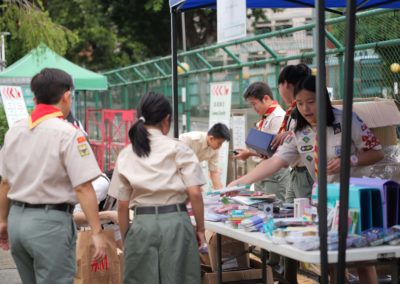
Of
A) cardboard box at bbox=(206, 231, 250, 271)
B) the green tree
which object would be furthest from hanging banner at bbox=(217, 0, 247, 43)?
the green tree

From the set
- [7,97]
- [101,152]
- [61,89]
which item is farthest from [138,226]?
[101,152]

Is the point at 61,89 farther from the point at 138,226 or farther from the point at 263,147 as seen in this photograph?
the point at 263,147

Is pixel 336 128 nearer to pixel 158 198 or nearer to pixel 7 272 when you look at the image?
pixel 158 198

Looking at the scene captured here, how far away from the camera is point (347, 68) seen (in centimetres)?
413

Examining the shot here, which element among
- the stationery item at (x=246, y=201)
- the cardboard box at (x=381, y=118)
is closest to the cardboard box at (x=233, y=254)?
the stationery item at (x=246, y=201)

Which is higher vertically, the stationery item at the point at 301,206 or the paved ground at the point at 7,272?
the stationery item at the point at 301,206

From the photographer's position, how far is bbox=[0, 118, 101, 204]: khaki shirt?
437 cm

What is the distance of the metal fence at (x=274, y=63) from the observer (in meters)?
8.12

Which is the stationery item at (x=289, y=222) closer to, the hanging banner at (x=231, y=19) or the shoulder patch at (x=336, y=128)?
the shoulder patch at (x=336, y=128)

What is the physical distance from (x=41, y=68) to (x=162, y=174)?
12.1 meters

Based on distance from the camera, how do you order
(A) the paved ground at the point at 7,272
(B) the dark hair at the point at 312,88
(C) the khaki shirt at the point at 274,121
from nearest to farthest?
1. (B) the dark hair at the point at 312,88
2. (C) the khaki shirt at the point at 274,121
3. (A) the paved ground at the point at 7,272

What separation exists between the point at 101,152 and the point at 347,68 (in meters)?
13.4

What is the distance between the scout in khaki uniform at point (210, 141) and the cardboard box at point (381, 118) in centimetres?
264

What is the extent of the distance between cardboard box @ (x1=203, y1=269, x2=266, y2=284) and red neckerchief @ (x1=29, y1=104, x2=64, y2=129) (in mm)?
1841
